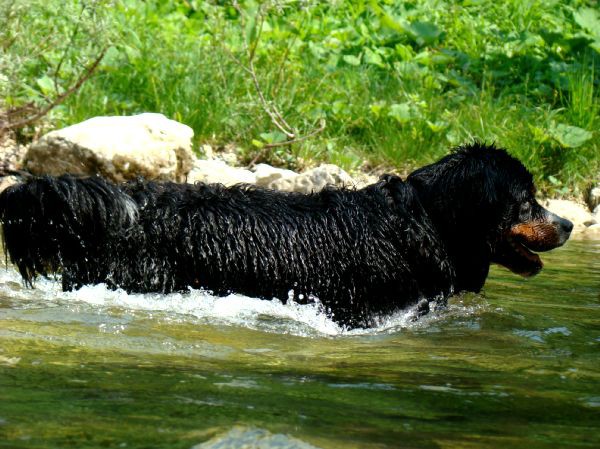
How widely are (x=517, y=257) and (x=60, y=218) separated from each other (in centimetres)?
267

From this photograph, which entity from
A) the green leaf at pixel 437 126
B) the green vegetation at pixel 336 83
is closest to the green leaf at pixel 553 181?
the green vegetation at pixel 336 83

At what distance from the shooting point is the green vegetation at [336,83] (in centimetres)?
1020

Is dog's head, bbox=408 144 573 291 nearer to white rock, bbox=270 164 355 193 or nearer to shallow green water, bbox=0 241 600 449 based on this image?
shallow green water, bbox=0 241 600 449

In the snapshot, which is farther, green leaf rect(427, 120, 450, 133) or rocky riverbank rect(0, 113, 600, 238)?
green leaf rect(427, 120, 450, 133)

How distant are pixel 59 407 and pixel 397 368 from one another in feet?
5.00

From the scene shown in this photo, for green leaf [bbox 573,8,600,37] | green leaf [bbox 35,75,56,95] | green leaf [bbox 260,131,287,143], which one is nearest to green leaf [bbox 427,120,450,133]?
green leaf [bbox 260,131,287,143]

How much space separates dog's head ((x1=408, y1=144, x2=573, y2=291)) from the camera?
5.59 meters


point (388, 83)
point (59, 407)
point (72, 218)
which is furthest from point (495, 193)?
point (388, 83)

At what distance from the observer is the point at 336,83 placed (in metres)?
11.6

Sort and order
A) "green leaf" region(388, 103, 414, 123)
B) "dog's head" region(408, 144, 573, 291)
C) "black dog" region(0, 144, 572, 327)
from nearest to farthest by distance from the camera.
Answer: "black dog" region(0, 144, 572, 327), "dog's head" region(408, 144, 573, 291), "green leaf" region(388, 103, 414, 123)

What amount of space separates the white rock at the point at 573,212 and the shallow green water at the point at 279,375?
4.02 metres

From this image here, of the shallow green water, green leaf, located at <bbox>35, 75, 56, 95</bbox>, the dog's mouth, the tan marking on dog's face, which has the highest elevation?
green leaf, located at <bbox>35, 75, 56, 95</bbox>

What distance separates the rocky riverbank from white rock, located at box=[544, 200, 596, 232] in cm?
15

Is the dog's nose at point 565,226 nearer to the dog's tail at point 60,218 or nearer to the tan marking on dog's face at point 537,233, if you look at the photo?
the tan marking on dog's face at point 537,233
